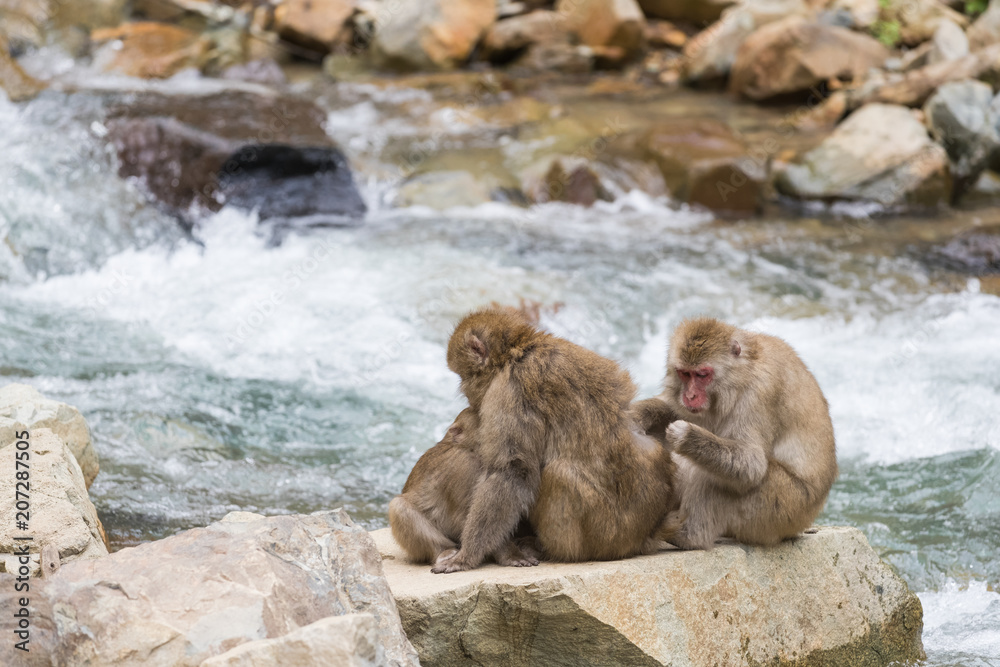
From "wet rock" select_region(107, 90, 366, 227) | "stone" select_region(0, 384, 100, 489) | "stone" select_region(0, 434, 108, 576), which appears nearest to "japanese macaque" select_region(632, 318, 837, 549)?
"stone" select_region(0, 434, 108, 576)

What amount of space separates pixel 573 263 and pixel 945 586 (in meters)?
5.44

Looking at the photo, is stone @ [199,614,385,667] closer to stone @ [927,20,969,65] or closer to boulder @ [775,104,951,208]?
boulder @ [775,104,951,208]

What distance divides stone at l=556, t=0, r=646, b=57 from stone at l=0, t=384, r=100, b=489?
43.0 ft

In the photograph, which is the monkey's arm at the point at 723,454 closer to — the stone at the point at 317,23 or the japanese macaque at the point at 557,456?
the japanese macaque at the point at 557,456

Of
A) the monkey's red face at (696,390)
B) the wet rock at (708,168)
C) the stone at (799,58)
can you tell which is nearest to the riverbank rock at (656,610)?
the monkey's red face at (696,390)

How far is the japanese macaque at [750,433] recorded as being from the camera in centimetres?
361

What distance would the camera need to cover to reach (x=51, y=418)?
4.58m

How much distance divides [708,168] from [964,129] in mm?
3223

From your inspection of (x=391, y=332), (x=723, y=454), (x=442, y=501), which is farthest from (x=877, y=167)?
(x=442, y=501)

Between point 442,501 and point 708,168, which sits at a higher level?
point 442,501

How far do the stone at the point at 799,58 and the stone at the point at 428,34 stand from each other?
4.35 m

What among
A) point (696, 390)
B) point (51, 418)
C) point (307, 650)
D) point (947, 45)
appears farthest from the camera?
Result: point (947, 45)

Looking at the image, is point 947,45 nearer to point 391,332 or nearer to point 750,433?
point 391,332

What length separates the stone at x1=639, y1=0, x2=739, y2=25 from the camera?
17031 mm
